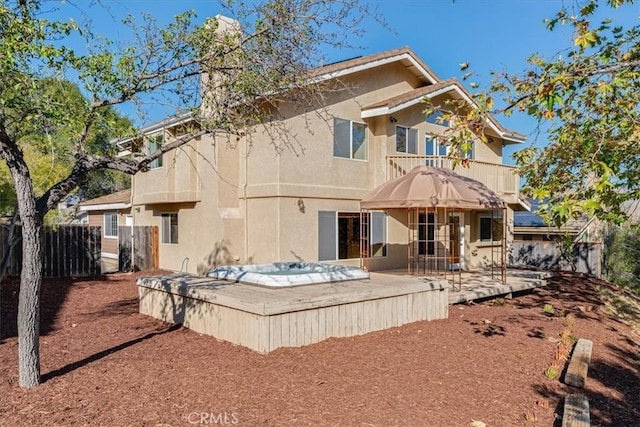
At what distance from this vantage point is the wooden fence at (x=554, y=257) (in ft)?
63.7

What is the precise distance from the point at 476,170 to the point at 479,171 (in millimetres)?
247

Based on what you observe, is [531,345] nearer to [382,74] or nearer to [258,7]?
[258,7]

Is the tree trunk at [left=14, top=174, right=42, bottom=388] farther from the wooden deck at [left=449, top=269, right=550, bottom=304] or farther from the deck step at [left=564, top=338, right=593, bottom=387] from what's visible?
the wooden deck at [left=449, top=269, right=550, bottom=304]

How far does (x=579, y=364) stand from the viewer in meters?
6.85

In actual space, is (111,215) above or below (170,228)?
above

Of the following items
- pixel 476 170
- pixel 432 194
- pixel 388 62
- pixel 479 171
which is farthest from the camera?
pixel 479 171

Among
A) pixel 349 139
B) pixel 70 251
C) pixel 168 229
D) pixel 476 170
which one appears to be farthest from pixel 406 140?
pixel 70 251

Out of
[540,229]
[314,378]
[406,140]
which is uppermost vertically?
[406,140]

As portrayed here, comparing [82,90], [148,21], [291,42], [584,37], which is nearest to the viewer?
[584,37]

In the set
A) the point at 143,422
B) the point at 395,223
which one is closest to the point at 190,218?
the point at 395,223

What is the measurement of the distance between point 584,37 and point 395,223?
11.4 meters

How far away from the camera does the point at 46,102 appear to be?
5.19 metres

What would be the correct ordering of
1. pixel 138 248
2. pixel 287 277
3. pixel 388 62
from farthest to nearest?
pixel 138 248 → pixel 388 62 → pixel 287 277

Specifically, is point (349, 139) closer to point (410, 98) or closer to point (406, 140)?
point (410, 98)
